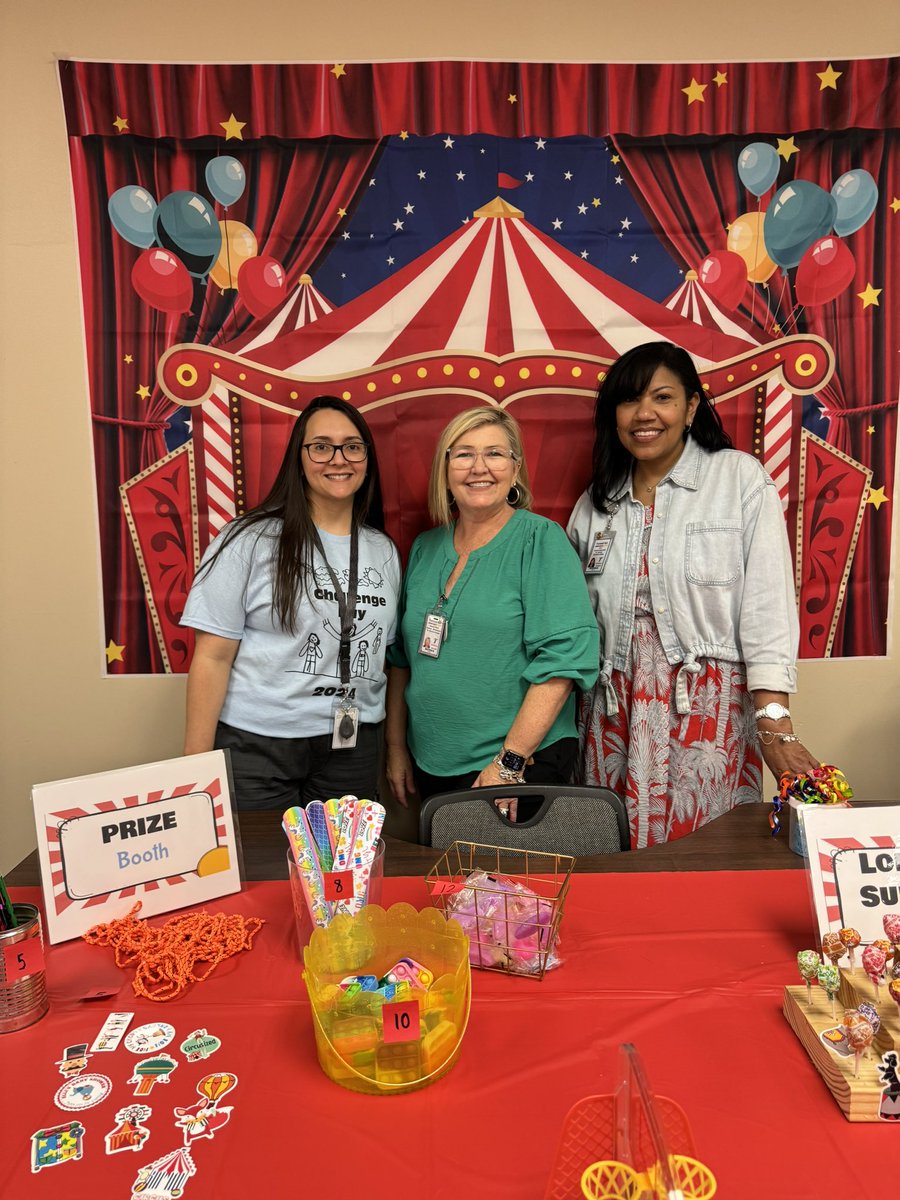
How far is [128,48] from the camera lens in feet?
7.34

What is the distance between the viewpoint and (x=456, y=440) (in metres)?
2.07

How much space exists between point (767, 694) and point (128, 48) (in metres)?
2.49

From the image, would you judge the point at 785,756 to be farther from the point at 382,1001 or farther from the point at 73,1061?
the point at 73,1061

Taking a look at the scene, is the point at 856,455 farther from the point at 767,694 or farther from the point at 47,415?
the point at 47,415

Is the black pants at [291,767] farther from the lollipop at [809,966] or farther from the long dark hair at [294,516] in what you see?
the lollipop at [809,966]

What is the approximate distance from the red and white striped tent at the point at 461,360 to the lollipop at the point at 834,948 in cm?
162

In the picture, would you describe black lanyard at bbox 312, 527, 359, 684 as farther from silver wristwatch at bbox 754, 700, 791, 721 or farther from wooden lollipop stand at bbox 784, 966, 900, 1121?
wooden lollipop stand at bbox 784, 966, 900, 1121

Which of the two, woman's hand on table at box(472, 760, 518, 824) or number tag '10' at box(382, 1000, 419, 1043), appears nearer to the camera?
number tag '10' at box(382, 1000, 419, 1043)

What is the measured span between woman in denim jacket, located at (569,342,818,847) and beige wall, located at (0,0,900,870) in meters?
0.62

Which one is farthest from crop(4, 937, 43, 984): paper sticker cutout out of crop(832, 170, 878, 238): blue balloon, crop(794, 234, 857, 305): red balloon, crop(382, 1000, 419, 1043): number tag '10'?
crop(832, 170, 878, 238): blue balloon

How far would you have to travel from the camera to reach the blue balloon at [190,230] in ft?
7.52

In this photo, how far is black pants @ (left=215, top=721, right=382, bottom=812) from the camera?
2.03 metres

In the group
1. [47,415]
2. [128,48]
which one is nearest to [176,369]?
[47,415]

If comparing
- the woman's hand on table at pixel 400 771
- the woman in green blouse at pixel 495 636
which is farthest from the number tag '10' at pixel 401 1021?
the woman's hand on table at pixel 400 771
